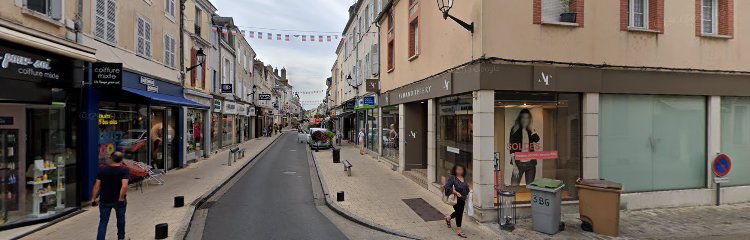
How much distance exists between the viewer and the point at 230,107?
25.6 m

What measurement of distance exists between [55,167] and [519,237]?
998 centimetres

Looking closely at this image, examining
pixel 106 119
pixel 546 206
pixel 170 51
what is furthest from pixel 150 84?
pixel 546 206

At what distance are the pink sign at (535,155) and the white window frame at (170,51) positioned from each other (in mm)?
13400

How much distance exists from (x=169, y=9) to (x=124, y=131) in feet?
20.1

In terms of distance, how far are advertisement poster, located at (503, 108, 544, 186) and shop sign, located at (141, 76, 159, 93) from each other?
11.4m

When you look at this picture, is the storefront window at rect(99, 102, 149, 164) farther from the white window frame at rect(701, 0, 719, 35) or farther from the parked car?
the white window frame at rect(701, 0, 719, 35)

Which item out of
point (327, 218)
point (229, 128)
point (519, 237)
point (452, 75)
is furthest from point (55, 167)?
point (229, 128)

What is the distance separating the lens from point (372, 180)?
41.3 feet

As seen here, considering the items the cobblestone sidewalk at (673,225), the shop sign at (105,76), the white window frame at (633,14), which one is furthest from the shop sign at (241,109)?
the white window frame at (633,14)

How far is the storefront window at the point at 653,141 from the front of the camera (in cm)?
861

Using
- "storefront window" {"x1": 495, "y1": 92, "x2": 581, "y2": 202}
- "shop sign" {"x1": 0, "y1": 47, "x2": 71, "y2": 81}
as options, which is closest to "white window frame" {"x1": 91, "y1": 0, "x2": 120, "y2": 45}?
"shop sign" {"x1": 0, "y1": 47, "x2": 71, "y2": 81}

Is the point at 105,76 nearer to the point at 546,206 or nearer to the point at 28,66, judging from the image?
the point at 28,66

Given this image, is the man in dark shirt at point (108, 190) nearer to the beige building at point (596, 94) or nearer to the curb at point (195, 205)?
the curb at point (195, 205)

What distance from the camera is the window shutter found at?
7.84m
